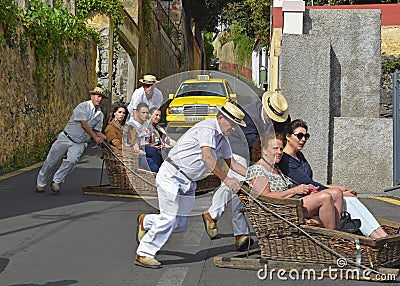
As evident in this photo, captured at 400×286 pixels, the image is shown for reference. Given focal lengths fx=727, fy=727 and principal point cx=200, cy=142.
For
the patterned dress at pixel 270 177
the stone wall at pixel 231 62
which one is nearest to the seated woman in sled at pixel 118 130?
the patterned dress at pixel 270 177

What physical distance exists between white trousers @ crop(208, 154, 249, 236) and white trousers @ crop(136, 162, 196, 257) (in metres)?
0.57

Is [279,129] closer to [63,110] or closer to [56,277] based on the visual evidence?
[56,277]

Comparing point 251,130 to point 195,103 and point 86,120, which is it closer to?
point 86,120

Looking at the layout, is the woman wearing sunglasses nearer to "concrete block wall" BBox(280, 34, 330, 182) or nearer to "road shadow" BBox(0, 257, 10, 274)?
"road shadow" BBox(0, 257, 10, 274)

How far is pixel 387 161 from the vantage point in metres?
12.1

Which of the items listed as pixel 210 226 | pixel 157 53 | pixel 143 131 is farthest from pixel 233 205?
pixel 157 53

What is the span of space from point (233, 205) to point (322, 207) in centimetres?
111

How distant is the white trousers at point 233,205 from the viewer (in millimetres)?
7234

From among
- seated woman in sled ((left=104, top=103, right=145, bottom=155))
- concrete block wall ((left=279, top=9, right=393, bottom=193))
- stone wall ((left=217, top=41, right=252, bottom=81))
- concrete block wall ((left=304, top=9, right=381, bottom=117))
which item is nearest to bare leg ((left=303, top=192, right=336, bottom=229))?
seated woman in sled ((left=104, top=103, right=145, bottom=155))

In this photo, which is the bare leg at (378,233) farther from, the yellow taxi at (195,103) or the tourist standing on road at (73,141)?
the tourist standing on road at (73,141)

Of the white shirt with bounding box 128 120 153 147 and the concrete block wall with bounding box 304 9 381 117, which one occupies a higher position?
the concrete block wall with bounding box 304 9 381 117

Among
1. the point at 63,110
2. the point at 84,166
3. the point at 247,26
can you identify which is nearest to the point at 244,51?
the point at 247,26

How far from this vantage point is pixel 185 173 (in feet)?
21.6

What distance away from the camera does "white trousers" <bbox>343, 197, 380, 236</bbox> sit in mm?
6770
